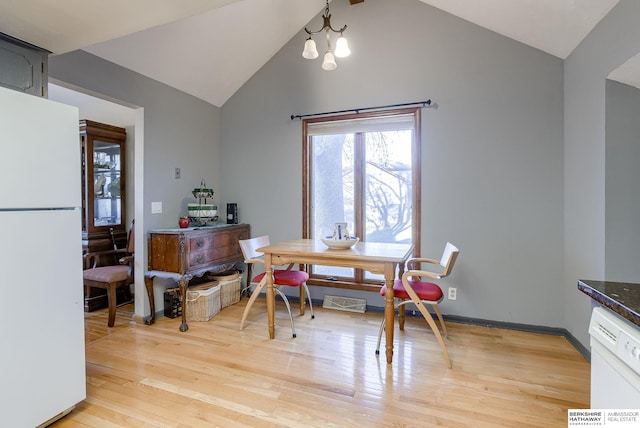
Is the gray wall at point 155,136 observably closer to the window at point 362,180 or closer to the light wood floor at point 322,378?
the light wood floor at point 322,378

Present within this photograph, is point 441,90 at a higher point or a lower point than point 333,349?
higher

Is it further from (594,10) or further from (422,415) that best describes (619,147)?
(422,415)

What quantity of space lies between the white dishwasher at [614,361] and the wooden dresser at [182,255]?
2843mm

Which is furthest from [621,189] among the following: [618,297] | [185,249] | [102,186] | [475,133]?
[102,186]

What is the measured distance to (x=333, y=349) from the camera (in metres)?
2.47

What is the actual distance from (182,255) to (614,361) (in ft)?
9.50

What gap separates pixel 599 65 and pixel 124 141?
15.2 feet

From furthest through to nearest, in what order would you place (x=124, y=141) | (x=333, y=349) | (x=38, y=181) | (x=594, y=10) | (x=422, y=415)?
(x=124, y=141), (x=333, y=349), (x=594, y=10), (x=422, y=415), (x=38, y=181)

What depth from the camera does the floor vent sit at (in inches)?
131

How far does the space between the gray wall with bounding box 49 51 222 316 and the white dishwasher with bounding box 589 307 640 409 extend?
3281 mm

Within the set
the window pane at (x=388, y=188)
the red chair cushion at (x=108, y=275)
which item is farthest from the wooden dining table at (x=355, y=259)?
the red chair cushion at (x=108, y=275)

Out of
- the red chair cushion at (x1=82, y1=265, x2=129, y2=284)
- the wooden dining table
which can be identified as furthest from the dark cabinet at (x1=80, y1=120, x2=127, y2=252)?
the wooden dining table

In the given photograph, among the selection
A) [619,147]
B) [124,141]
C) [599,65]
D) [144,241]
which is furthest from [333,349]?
[124,141]

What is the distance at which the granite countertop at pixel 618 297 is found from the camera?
2.88 feet
